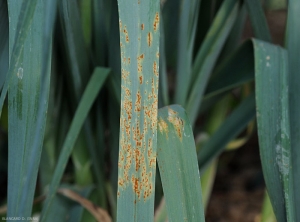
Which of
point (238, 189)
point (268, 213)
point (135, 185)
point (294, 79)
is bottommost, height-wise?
point (238, 189)

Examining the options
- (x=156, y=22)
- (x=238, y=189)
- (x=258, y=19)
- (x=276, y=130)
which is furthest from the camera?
(x=238, y=189)

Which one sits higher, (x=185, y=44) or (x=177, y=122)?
(x=185, y=44)

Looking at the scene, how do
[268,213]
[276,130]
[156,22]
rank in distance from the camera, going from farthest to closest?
[268,213] < [276,130] < [156,22]

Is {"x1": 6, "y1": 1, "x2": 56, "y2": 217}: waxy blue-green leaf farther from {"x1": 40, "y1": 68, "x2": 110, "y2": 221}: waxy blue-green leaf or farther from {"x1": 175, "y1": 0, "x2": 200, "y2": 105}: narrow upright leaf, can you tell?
{"x1": 175, "y1": 0, "x2": 200, "y2": 105}: narrow upright leaf

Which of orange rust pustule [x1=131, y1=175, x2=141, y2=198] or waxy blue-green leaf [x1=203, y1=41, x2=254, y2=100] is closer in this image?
orange rust pustule [x1=131, y1=175, x2=141, y2=198]

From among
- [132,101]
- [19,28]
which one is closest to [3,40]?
[19,28]

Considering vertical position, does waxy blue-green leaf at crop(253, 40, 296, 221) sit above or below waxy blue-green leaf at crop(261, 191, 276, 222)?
above

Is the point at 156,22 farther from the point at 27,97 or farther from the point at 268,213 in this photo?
the point at 268,213

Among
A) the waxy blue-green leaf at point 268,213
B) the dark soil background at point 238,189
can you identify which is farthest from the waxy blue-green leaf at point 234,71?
the dark soil background at point 238,189

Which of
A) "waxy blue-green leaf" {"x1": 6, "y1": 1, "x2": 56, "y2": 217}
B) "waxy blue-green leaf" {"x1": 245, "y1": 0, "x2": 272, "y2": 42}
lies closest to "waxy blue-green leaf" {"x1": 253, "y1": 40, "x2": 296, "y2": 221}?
"waxy blue-green leaf" {"x1": 245, "y1": 0, "x2": 272, "y2": 42}
